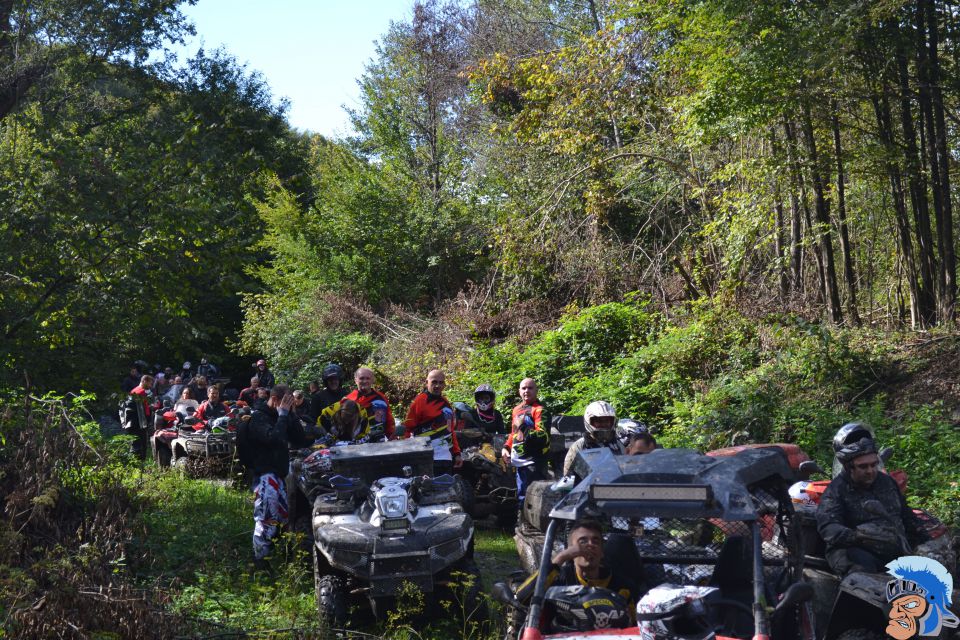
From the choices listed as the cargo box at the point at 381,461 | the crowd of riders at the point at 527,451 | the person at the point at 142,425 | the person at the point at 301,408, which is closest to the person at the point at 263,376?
the person at the point at 142,425

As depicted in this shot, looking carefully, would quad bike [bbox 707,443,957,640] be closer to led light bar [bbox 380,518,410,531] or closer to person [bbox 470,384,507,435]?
led light bar [bbox 380,518,410,531]

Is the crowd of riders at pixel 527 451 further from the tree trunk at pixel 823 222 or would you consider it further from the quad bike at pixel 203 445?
the tree trunk at pixel 823 222

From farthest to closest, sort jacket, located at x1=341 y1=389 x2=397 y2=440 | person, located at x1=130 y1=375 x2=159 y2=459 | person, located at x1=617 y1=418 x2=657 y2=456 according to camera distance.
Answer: person, located at x1=130 y1=375 x2=159 y2=459
jacket, located at x1=341 y1=389 x2=397 y2=440
person, located at x1=617 y1=418 x2=657 y2=456

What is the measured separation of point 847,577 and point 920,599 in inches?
31.4

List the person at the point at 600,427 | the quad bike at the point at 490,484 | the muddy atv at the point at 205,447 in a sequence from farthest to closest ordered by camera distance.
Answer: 1. the muddy atv at the point at 205,447
2. the quad bike at the point at 490,484
3. the person at the point at 600,427

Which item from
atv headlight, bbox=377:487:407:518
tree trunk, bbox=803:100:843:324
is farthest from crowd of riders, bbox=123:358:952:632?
tree trunk, bbox=803:100:843:324

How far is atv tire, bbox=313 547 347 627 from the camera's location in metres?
7.60

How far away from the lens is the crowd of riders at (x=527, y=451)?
6.00 m

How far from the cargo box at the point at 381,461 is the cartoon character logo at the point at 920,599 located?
14.4ft

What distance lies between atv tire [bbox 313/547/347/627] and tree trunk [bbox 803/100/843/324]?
987 centimetres

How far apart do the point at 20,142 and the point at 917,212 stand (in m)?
13.5

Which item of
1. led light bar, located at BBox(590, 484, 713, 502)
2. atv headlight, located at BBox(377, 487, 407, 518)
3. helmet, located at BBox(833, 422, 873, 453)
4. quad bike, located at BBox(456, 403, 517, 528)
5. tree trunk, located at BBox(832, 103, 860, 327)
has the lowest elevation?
quad bike, located at BBox(456, 403, 517, 528)

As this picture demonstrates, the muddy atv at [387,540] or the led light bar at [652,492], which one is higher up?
the led light bar at [652,492]

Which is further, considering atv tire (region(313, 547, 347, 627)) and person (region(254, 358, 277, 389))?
person (region(254, 358, 277, 389))
